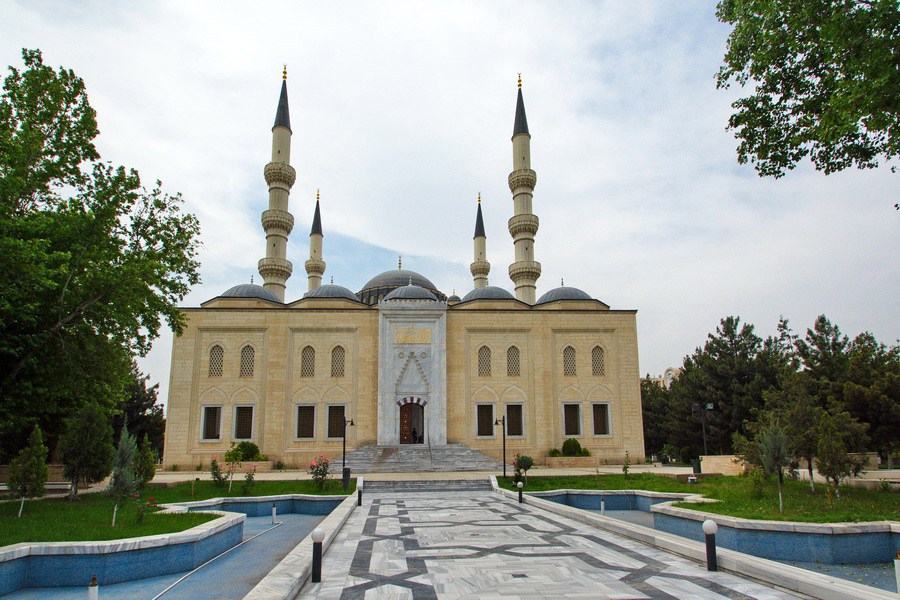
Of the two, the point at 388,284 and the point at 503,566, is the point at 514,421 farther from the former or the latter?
the point at 503,566

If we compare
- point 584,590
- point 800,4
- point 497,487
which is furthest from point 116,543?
point 800,4

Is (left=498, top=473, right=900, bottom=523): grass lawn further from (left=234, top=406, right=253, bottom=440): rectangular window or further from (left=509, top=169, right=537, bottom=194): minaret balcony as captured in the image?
(left=509, top=169, right=537, bottom=194): minaret balcony

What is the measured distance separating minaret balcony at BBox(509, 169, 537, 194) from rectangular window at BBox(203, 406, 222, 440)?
1868 centimetres

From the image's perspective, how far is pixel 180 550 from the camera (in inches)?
286

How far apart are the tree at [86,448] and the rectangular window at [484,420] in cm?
1505

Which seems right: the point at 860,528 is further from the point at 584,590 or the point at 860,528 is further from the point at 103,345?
the point at 103,345

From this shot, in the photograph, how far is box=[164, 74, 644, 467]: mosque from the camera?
950 inches

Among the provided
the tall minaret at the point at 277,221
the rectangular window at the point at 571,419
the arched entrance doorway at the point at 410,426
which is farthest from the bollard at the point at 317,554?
the tall minaret at the point at 277,221

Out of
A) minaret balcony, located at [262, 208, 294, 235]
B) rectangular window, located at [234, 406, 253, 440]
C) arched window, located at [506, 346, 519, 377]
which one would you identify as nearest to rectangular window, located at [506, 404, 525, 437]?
arched window, located at [506, 346, 519, 377]

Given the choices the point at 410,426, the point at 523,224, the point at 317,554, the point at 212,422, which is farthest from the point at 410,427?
the point at 317,554

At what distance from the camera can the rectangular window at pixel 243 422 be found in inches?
945

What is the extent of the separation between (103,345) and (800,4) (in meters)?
15.3

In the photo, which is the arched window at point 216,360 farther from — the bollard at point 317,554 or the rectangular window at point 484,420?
the bollard at point 317,554

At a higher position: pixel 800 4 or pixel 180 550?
pixel 800 4
